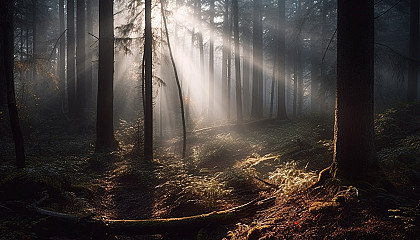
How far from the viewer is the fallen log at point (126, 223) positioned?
4.45m

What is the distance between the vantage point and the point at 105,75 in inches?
502

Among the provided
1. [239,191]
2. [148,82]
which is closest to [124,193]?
[239,191]

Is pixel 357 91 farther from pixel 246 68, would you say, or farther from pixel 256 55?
pixel 246 68

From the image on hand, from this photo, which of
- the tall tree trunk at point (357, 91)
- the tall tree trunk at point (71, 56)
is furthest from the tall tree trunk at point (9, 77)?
the tall tree trunk at point (71, 56)

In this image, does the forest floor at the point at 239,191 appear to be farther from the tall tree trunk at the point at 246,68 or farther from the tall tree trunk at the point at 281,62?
the tall tree trunk at the point at 246,68

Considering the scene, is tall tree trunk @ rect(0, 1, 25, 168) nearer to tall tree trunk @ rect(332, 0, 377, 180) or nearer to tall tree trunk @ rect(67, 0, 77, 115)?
tall tree trunk @ rect(332, 0, 377, 180)

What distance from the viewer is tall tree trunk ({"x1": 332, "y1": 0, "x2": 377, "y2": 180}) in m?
4.65

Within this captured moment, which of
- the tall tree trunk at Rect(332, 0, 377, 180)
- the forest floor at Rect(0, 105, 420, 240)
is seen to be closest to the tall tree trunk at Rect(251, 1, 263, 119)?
the forest floor at Rect(0, 105, 420, 240)

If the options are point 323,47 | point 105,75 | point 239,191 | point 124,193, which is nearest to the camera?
point 239,191

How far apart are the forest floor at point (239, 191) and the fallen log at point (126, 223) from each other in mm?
123

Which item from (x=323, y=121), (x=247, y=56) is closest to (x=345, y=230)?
(x=323, y=121)

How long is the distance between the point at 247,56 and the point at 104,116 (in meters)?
21.4

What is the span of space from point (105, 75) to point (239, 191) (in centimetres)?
931

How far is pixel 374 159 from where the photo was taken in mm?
4762
